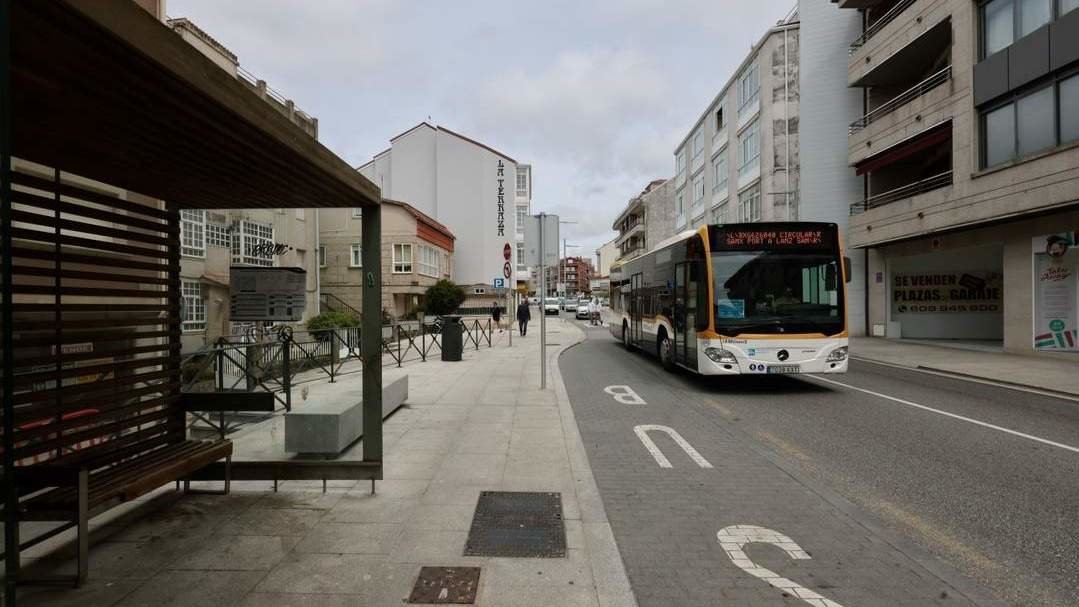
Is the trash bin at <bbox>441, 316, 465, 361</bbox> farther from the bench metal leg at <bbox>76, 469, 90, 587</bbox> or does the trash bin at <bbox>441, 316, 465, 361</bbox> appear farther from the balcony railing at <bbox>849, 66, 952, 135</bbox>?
the balcony railing at <bbox>849, 66, 952, 135</bbox>

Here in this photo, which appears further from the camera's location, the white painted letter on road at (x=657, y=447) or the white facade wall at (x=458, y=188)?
the white facade wall at (x=458, y=188)

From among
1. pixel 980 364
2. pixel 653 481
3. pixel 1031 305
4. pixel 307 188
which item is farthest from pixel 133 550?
pixel 1031 305

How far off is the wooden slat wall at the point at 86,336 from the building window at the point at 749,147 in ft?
101

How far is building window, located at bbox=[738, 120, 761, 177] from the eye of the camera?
30828 millimetres

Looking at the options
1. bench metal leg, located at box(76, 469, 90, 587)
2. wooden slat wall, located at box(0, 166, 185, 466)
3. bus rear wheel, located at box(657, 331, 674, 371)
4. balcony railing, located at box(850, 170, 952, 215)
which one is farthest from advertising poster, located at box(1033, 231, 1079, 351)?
bench metal leg, located at box(76, 469, 90, 587)

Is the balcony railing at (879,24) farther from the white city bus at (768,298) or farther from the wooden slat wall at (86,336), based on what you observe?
the wooden slat wall at (86,336)

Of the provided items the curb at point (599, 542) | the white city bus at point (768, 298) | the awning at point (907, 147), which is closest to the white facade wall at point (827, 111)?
the awning at point (907, 147)

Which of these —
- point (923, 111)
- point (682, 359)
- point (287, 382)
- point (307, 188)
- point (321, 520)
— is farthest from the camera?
point (923, 111)

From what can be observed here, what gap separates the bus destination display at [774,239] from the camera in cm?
1003

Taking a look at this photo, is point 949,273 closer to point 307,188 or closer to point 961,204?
point 961,204

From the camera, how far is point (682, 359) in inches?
454

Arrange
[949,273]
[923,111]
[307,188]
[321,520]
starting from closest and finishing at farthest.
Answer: [321,520] → [307,188] → [923,111] → [949,273]

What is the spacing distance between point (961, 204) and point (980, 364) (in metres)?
6.34

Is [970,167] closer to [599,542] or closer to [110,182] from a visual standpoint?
[599,542]
